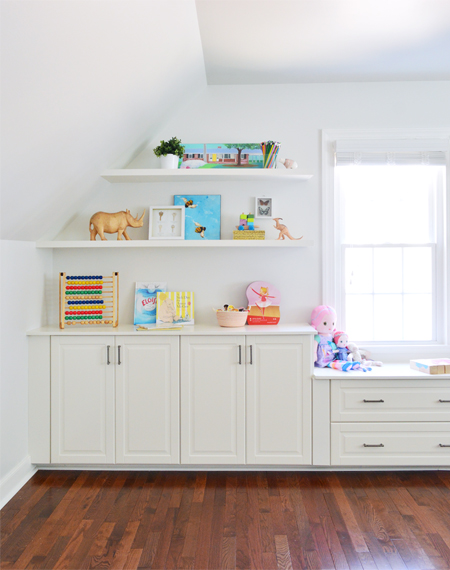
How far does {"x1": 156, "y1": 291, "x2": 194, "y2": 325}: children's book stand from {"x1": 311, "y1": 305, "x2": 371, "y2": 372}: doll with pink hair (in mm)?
830

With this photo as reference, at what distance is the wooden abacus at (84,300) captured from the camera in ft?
10.4

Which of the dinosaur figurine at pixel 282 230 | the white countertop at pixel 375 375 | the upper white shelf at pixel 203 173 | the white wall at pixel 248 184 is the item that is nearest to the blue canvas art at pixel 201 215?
the white wall at pixel 248 184

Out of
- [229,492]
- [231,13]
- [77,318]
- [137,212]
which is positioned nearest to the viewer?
[231,13]

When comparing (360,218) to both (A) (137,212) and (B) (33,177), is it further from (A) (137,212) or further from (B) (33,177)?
(B) (33,177)

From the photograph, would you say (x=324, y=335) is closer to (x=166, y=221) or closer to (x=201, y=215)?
(x=201, y=215)

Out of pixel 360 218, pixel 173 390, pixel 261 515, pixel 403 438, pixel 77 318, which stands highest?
pixel 360 218

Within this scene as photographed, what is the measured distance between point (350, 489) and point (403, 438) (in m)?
0.47

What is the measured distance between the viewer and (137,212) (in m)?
3.41

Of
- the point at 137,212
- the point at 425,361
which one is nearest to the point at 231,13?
the point at 137,212

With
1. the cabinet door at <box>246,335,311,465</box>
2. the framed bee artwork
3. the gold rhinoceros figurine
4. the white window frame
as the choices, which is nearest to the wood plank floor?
the cabinet door at <box>246,335,311,465</box>

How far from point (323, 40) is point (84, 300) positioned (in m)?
2.10

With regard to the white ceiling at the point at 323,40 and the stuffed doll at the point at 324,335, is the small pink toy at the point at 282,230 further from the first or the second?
the white ceiling at the point at 323,40

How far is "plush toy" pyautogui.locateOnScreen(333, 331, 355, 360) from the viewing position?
326 centimetres

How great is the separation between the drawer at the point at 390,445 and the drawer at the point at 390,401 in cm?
5
